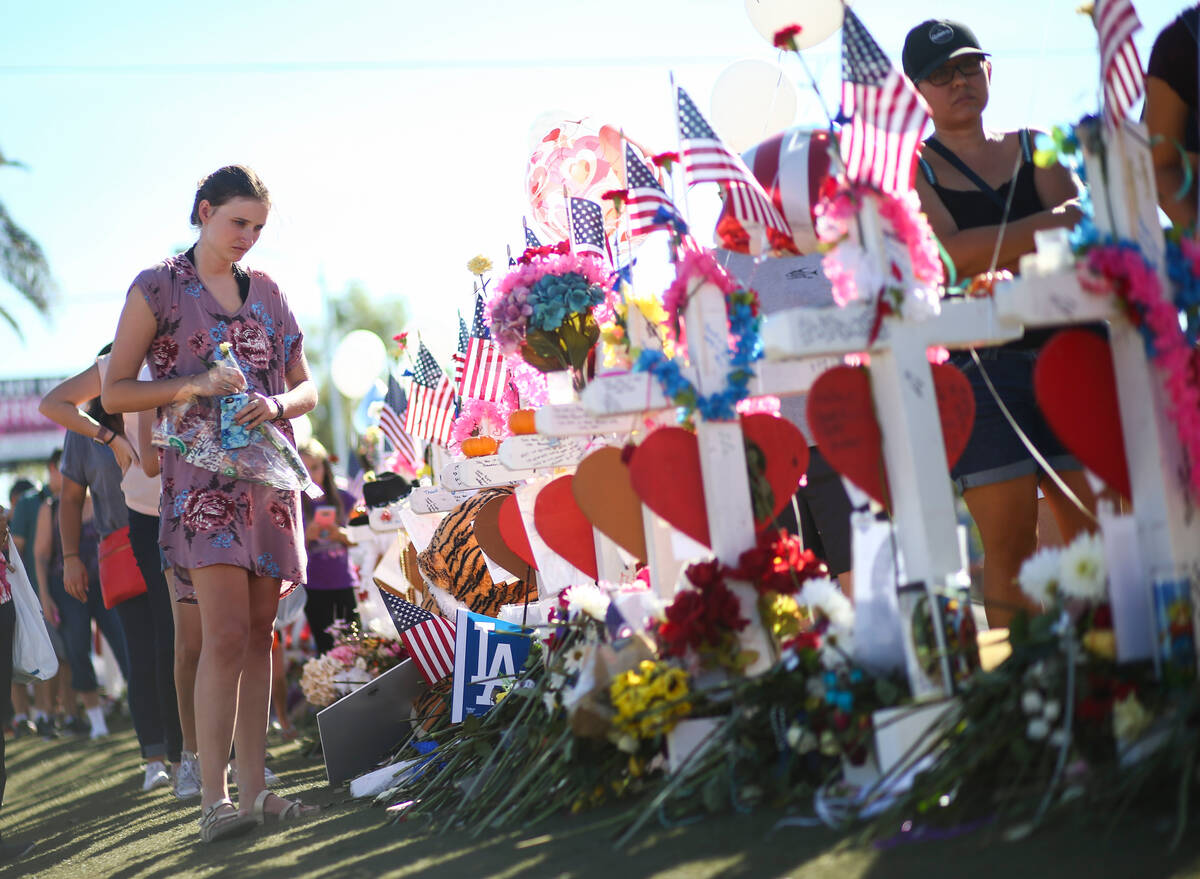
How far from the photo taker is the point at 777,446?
121 inches

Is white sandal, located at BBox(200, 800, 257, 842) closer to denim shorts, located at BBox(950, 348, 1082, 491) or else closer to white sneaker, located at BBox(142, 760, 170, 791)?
white sneaker, located at BBox(142, 760, 170, 791)

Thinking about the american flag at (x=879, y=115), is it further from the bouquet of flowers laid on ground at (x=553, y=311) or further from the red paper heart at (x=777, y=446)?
the bouquet of flowers laid on ground at (x=553, y=311)

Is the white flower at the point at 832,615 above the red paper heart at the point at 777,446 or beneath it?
beneath

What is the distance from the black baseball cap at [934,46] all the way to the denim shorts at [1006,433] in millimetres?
823

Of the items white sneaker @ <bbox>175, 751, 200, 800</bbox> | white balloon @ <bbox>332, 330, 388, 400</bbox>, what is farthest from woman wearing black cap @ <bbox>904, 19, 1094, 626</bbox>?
white balloon @ <bbox>332, 330, 388, 400</bbox>

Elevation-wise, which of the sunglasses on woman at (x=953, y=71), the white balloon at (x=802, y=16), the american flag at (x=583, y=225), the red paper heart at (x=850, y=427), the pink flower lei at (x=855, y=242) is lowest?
the red paper heart at (x=850, y=427)

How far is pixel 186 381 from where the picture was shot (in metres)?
3.59

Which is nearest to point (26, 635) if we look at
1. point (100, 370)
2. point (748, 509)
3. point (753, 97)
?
point (100, 370)

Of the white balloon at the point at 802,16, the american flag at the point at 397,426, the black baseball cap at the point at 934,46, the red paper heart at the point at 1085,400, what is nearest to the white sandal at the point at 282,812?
the red paper heart at the point at 1085,400

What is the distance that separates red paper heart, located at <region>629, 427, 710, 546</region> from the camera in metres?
2.99

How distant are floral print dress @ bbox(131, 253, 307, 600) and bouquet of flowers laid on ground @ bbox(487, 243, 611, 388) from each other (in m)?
0.74

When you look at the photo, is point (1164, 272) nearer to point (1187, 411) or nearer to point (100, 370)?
point (1187, 411)

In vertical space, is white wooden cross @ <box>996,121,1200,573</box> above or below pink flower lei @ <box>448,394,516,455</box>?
below

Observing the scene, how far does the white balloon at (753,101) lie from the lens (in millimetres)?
5129
